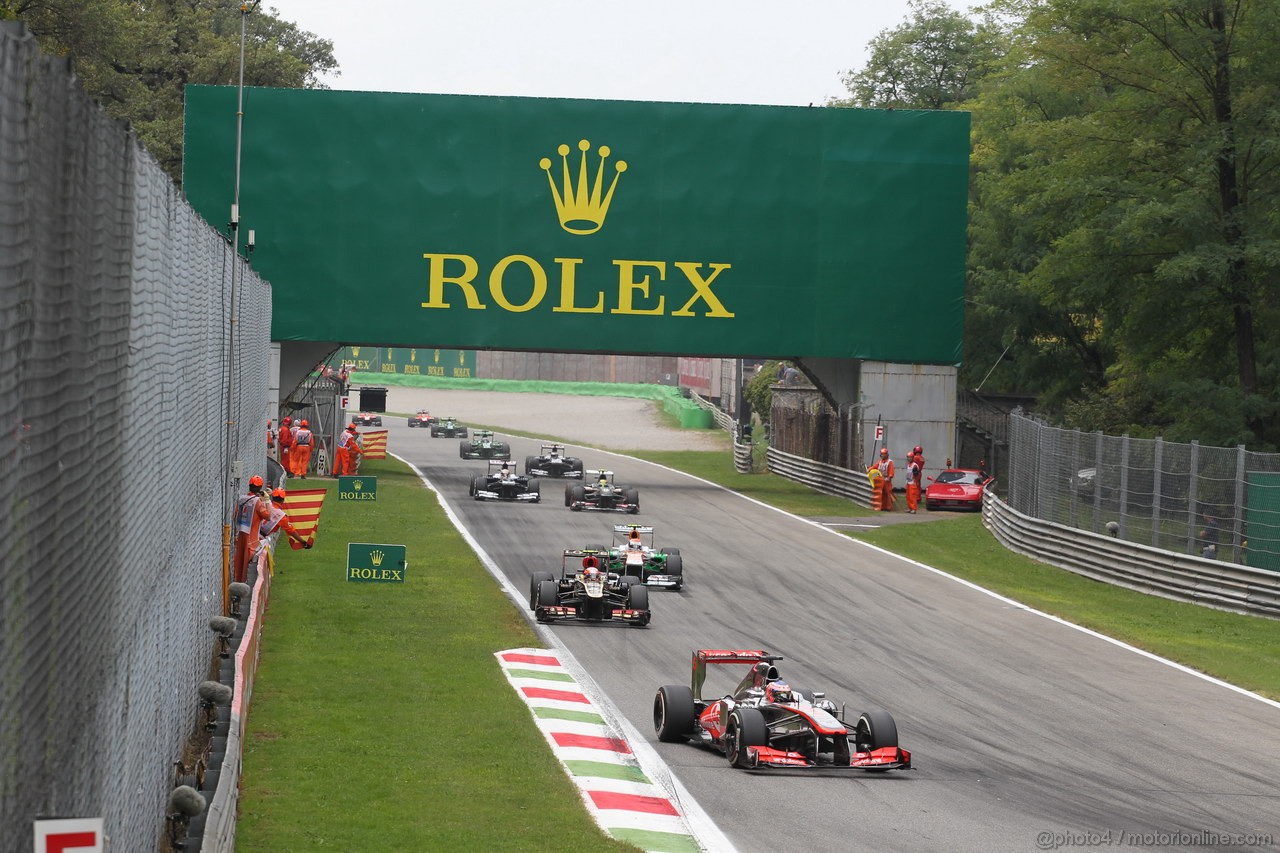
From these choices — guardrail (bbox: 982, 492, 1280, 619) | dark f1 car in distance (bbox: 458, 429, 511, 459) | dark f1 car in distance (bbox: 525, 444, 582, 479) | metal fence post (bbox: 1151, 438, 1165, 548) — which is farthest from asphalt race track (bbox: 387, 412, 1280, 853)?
dark f1 car in distance (bbox: 458, 429, 511, 459)

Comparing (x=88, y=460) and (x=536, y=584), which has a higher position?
(x=88, y=460)

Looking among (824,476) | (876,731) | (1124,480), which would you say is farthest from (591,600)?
(824,476)

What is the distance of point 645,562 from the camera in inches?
1056

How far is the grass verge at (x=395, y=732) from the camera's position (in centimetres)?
1168

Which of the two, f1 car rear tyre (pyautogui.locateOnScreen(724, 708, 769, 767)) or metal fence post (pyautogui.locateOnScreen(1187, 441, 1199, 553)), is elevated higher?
metal fence post (pyautogui.locateOnScreen(1187, 441, 1199, 553))

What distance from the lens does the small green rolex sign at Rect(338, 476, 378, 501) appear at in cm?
3784

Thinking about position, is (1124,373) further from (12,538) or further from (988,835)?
(12,538)

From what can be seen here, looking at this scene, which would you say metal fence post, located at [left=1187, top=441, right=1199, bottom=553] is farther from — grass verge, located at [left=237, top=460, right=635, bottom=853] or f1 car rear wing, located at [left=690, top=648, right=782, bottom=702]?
f1 car rear wing, located at [left=690, top=648, right=782, bottom=702]

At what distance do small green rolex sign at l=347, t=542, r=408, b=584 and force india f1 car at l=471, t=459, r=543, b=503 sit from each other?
17332 millimetres

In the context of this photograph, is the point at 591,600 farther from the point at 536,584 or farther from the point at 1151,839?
the point at 1151,839

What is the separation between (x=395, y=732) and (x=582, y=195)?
110 ft

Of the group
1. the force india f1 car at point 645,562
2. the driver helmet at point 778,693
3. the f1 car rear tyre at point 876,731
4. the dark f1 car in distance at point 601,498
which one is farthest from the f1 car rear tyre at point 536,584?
the dark f1 car in distance at point 601,498

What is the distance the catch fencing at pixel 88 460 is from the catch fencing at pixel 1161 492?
63.1 ft

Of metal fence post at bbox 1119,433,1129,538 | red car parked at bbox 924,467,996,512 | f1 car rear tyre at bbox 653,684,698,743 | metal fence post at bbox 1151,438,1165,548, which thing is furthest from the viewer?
red car parked at bbox 924,467,996,512
